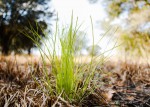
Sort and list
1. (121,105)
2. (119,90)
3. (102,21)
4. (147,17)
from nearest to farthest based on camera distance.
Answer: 1. (121,105)
2. (119,90)
3. (147,17)
4. (102,21)

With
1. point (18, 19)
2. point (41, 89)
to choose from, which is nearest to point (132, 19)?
point (18, 19)

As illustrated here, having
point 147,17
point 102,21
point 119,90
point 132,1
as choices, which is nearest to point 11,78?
point 119,90

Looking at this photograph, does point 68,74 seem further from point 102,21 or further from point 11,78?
point 102,21

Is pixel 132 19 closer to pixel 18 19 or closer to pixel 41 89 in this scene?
pixel 18 19

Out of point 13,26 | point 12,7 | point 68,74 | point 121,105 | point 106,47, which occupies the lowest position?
point 121,105

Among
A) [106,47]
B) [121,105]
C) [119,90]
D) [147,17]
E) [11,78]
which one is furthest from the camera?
[147,17]

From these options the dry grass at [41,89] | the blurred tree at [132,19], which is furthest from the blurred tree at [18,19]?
the dry grass at [41,89]

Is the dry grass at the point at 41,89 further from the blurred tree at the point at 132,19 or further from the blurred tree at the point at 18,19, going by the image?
the blurred tree at the point at 18,19

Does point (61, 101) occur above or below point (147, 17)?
below
